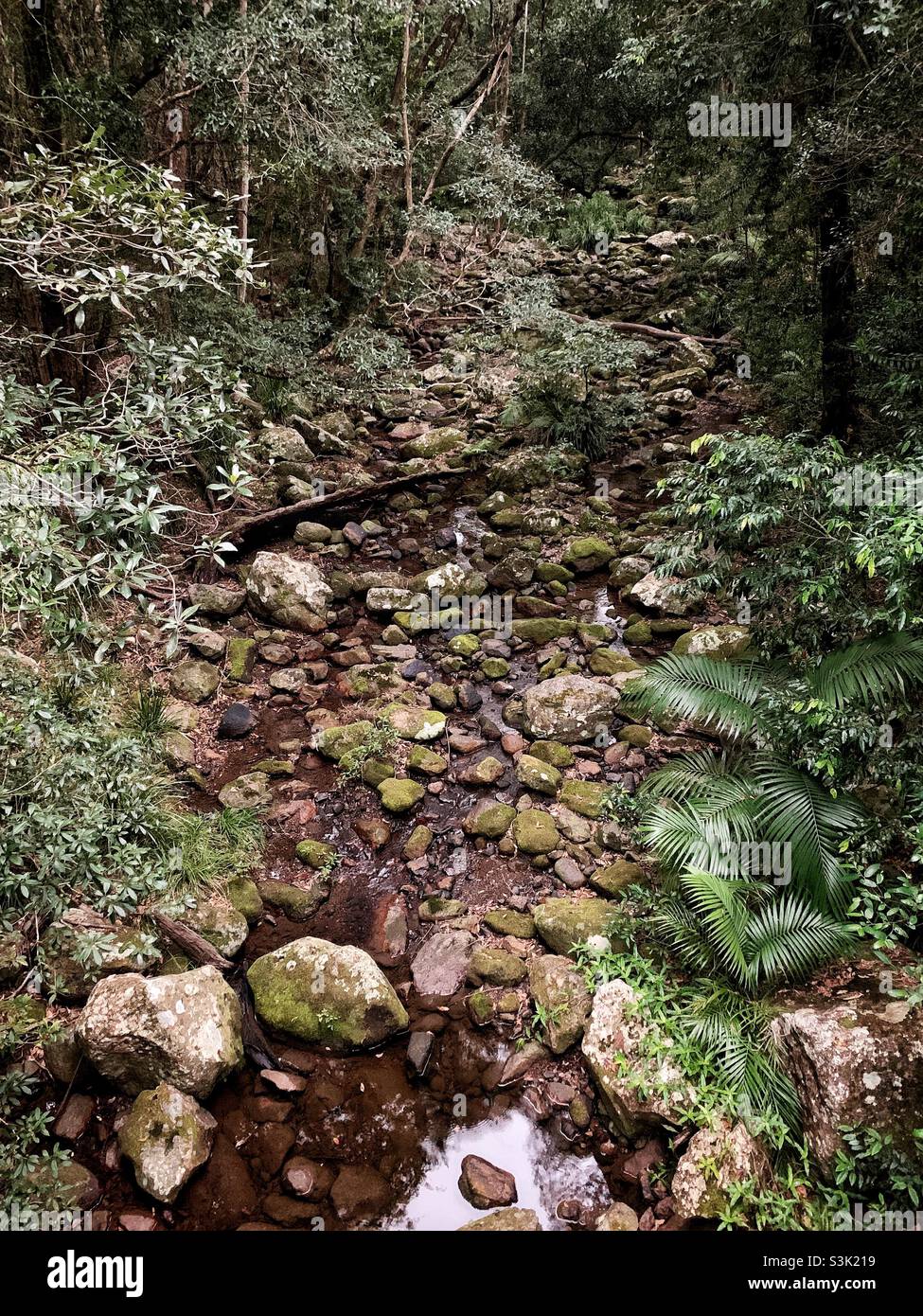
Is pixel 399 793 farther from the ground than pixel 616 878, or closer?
farther from the ground

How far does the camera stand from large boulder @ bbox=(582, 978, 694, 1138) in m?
3.27

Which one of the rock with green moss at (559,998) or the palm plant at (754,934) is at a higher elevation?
the palm plant at (754,934)

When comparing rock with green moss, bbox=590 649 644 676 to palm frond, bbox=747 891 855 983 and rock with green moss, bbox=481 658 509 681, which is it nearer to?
rock with green moss, bbox=481 658 509 681

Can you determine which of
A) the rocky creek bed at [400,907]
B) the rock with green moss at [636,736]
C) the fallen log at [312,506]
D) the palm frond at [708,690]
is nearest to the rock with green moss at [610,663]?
the rocky creek bed at [400,907]

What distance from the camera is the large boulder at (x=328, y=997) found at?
3.79 meters

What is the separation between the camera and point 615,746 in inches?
225

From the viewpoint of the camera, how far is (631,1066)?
A: 11.2ft

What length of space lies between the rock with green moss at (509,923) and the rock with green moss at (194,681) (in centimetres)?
335

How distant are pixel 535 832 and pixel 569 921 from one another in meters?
0.84

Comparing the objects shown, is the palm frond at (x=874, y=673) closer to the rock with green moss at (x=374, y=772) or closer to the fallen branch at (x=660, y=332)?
the rock with green moss at (x=374, y=772)

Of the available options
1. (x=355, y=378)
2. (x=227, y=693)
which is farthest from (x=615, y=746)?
(x=355, y=378)

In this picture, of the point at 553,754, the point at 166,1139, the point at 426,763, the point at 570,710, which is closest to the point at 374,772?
the point at 426,763

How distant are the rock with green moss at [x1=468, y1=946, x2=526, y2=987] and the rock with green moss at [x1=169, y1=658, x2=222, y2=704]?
350cm

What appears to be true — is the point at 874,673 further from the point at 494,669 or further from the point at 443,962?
the point at 494,669
